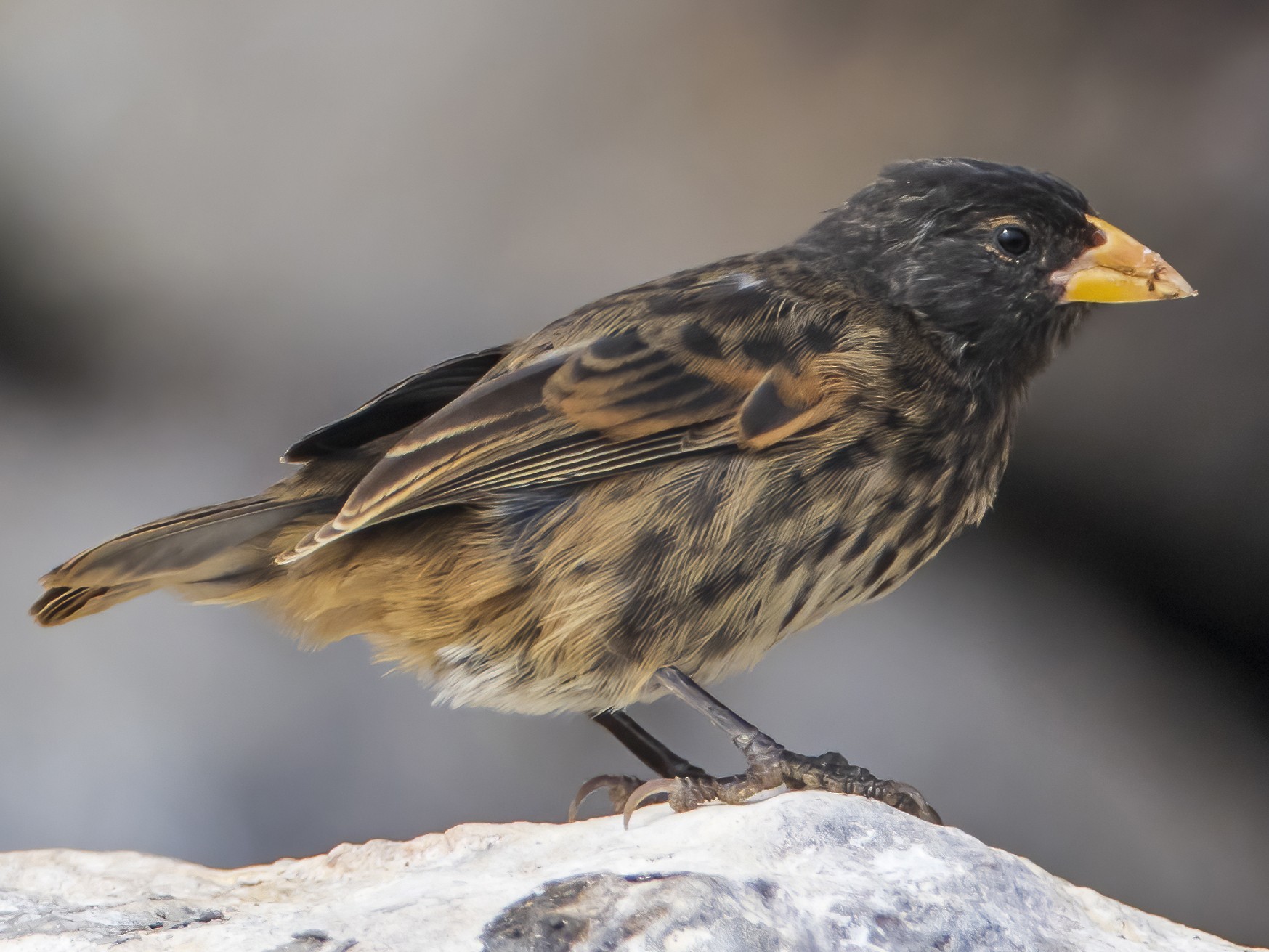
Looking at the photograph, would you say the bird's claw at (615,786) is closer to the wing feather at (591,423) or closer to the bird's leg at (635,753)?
the bird's leg at (635,753)

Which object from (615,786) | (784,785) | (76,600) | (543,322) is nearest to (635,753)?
(615,786)

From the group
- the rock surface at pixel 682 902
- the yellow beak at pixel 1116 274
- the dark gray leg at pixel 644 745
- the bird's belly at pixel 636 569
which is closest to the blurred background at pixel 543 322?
the dark gray leg at pixel 644 745

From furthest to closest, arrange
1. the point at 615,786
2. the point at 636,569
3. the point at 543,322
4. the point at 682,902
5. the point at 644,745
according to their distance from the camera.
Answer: the point at 543,322
the point at 644,745
the point at 615,786
the point at 636,569
the point at 682,902

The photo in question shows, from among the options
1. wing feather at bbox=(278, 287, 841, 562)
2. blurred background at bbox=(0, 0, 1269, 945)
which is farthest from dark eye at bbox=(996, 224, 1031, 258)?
blurred background at bbox=(0, 0, 1269, 945)

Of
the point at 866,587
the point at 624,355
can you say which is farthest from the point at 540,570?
the point at 866,587

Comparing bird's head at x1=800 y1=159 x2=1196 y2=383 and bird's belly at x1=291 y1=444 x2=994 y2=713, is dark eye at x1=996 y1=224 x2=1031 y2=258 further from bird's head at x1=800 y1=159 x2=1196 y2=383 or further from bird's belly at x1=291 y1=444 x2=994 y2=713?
bird's belly at x1=291 y1=444 x2=994 y2=713

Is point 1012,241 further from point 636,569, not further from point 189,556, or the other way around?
point 189,556

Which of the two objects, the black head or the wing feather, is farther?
the black head
